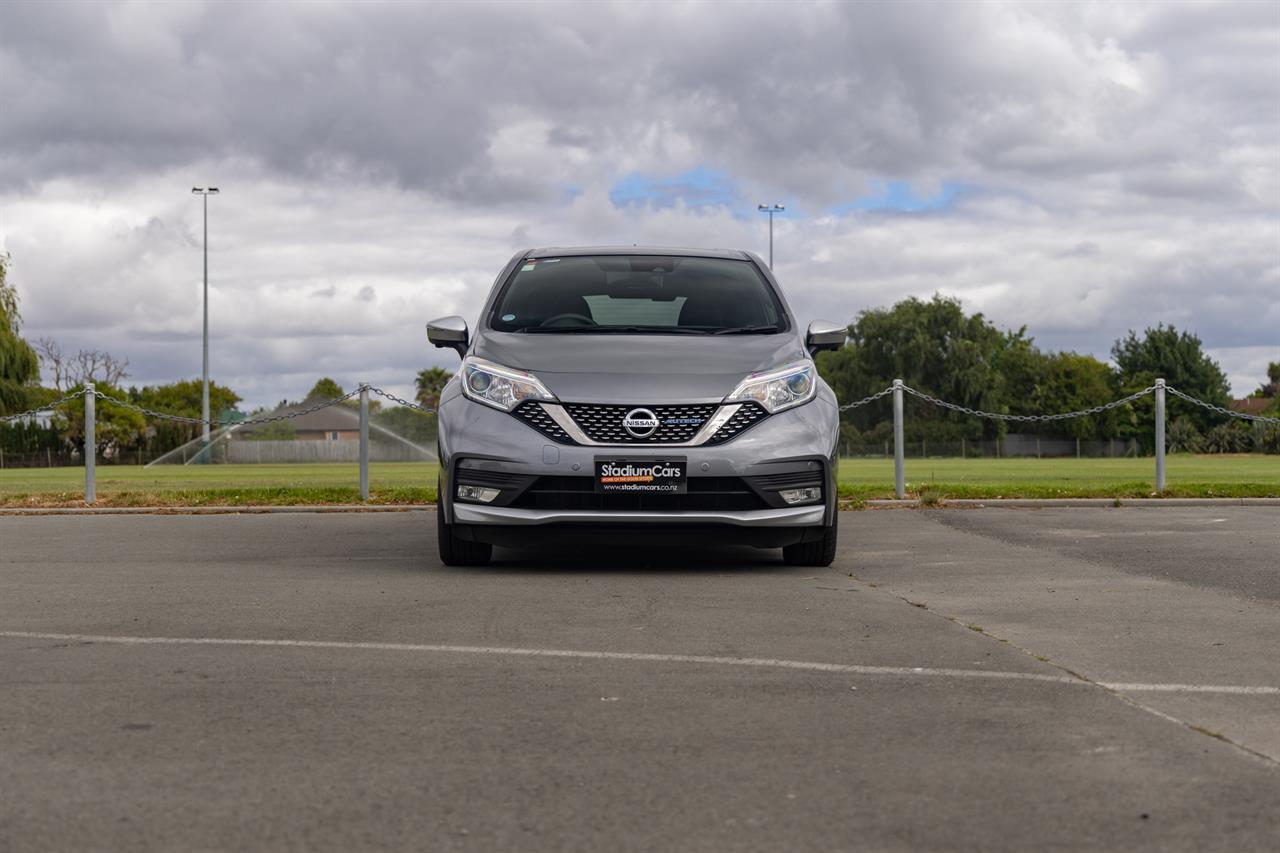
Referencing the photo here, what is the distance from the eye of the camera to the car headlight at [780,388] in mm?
8922

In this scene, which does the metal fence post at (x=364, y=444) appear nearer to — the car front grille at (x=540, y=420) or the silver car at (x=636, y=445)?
the silver car at (x=636, y=445)

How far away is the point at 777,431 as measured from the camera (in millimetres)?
8914

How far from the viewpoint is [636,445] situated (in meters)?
8.76

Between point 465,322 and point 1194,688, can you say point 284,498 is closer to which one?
point 465,322

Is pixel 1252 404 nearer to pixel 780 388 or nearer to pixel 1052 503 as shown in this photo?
pixel 1052 503

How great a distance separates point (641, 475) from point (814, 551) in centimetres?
139

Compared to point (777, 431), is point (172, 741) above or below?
below

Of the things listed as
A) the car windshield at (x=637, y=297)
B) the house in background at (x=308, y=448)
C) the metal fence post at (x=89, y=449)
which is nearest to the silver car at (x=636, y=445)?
the car windshield at (x=637, y=297)

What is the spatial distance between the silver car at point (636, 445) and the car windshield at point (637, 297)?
31 centimetres

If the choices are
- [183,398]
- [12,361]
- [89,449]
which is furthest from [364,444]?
[183,398]

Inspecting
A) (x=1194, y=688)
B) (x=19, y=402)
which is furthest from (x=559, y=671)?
(x=19, y=402)

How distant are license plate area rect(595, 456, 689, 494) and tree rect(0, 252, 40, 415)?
55.5 meters

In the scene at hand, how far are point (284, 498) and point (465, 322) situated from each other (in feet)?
22.4

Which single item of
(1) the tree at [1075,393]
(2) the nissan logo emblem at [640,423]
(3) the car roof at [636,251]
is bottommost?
(2) the nissan logo emblem at [640,423]
